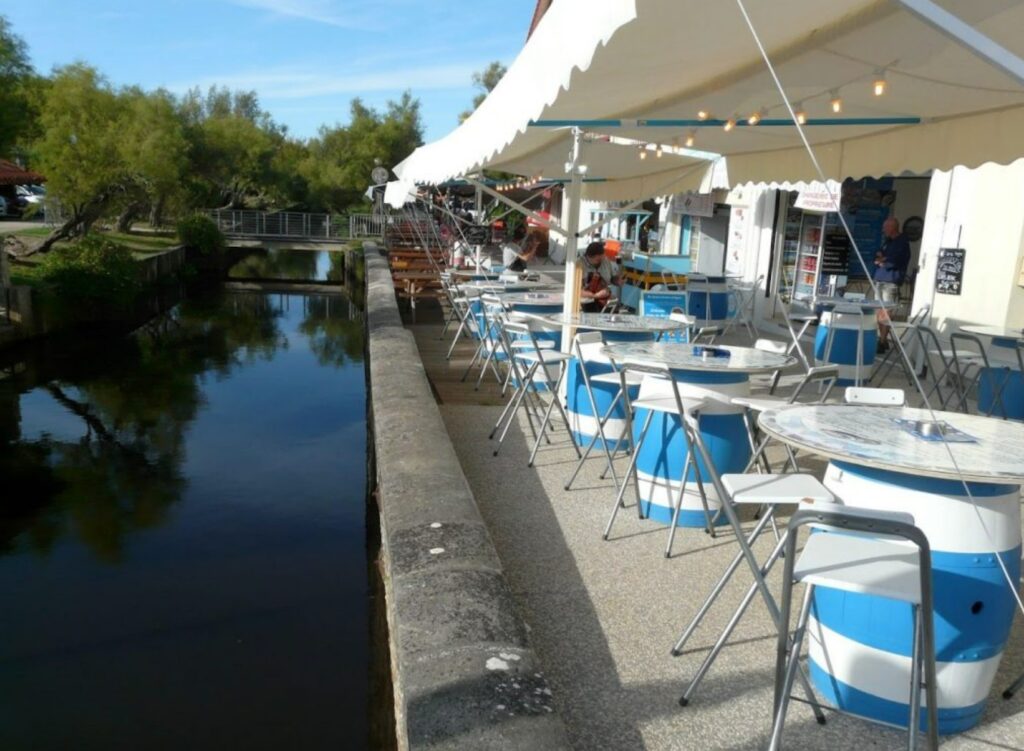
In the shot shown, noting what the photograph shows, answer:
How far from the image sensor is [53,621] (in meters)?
5.62

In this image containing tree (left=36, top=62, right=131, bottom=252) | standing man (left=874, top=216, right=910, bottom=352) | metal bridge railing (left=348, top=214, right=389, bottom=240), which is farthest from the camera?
metal bridge railing (left=348, top=214, right=389, bottom=240)

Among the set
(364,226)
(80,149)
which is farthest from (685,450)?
(364,226)

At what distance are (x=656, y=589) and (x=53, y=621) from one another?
412 centimetres

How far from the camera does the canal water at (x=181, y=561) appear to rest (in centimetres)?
463

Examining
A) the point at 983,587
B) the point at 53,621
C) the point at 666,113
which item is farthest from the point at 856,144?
the point at 53,621

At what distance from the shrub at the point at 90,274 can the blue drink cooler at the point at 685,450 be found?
13.7 m

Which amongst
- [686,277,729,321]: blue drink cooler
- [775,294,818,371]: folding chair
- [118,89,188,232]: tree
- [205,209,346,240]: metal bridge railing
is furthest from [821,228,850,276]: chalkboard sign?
[205,209,346,240]: metal bridge railing

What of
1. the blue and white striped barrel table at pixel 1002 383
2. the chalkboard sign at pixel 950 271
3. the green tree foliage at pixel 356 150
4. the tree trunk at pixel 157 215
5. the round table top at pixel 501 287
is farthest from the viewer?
the green tree foliage at pixel 356 150

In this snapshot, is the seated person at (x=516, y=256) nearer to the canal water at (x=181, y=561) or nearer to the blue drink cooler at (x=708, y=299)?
the canal water at (x=181, y=561)

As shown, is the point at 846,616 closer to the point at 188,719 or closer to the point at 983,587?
the point at 983,587

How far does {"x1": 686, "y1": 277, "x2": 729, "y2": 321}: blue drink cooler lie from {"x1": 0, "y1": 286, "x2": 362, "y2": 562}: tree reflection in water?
6.15 meters

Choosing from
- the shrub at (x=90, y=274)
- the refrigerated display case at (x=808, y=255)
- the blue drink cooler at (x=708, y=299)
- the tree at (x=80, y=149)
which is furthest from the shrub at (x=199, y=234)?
the refrigerated display case at (x=808, y=255)

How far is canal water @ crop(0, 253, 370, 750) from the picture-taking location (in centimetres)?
463

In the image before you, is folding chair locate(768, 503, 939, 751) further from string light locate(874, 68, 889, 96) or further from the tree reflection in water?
the tree reflection in water
